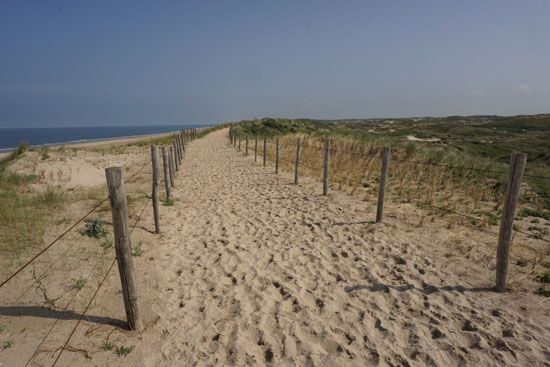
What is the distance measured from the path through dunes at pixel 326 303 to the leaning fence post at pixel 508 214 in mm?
264

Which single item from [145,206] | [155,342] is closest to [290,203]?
[145,206]

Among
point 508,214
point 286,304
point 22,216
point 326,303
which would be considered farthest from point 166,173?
point 508,214

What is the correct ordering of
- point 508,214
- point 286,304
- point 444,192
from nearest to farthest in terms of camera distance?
point 286,304
point 508,214
point 444,192

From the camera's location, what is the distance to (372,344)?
3.14 meters

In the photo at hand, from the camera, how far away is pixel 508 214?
3963mm

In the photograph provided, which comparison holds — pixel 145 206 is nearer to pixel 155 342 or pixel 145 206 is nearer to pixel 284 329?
pixel 155 342

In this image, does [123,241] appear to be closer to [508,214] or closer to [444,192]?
[508,214]

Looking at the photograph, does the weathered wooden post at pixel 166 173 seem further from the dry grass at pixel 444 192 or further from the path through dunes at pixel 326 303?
the dry grass at pixel 444 192

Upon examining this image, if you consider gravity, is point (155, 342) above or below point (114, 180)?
below

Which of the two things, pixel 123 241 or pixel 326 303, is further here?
pixel 326 303

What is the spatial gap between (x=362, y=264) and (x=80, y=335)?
360 cm

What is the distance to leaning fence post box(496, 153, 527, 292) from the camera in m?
3.88

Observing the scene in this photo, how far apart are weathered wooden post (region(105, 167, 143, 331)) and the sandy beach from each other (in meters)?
0.22

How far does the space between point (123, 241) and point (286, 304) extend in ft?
6.35
